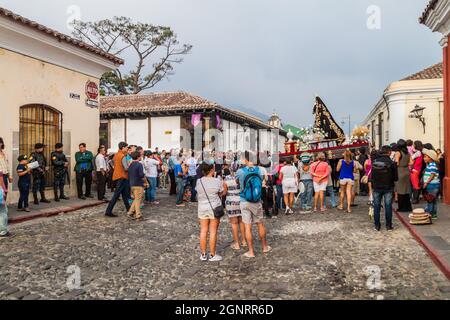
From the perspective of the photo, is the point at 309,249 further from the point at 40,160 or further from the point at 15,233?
the point at 40,160

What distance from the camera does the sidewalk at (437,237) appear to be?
5.66 meters

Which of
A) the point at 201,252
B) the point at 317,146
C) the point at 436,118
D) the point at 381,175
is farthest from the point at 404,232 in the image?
the point at 436,118

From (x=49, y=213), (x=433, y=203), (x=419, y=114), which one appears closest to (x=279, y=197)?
(x=433, y=203)

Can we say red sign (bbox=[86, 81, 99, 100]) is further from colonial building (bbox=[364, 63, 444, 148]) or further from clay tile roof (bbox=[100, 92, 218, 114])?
colonial building (bbox=[364, 63, 444, 148])

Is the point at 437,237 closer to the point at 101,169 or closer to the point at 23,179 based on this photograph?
the point at 23,179

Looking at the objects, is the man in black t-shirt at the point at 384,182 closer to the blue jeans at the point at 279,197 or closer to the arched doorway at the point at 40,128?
the blue jeans at the point at 279,197

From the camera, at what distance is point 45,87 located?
38.8ft

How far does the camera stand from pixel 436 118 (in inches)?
745

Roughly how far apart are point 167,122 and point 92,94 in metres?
10.9

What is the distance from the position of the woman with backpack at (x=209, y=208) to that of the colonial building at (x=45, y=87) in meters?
6.69

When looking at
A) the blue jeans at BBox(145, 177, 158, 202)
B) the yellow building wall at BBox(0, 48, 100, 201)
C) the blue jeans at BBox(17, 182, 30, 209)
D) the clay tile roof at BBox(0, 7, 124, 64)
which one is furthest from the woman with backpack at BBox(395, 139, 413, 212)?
the yellow building wall at BBox(0, 48, 100, 201)

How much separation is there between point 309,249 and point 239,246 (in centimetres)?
114

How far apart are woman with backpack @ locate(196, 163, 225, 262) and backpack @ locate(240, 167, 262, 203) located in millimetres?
381
